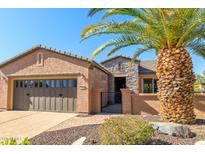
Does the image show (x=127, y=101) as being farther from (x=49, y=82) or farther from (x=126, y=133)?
(x=126, y=133)

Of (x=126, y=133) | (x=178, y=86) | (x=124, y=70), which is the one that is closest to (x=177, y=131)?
(x=126, y=133)

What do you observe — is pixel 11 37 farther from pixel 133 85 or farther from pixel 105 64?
pixel 133 85

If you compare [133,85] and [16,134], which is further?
[133,85]

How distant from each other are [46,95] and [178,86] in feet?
30.4

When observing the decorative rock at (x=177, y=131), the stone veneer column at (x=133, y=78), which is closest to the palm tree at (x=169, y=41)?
the decorative rock at (x=177, y=131)

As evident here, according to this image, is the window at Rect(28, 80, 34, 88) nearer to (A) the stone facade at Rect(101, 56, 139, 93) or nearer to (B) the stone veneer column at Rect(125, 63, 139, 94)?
(A) the stone facade at Rect(101, 56, 139, 93)

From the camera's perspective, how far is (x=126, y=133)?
477 centimetres

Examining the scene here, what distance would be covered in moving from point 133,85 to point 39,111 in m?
9.60

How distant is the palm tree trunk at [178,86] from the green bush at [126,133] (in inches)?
133

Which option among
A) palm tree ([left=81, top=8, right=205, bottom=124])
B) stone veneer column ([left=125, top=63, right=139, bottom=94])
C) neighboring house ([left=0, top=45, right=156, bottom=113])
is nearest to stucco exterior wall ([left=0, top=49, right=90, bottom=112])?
neighboring house ([left=0, top=45, right=156, bottom=113])

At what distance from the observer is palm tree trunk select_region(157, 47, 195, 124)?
7.96 metres

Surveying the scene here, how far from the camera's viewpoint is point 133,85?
62.2 feet
